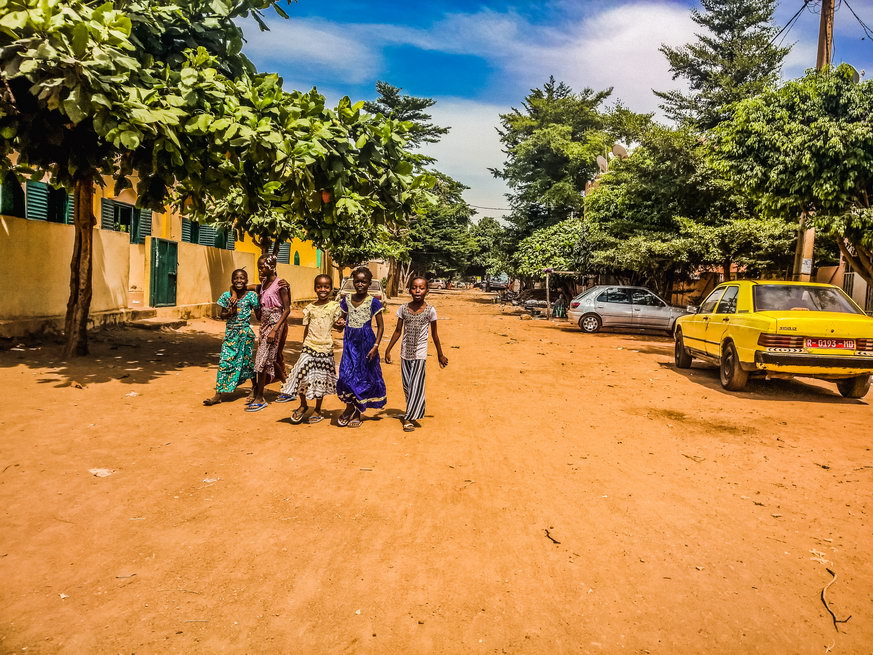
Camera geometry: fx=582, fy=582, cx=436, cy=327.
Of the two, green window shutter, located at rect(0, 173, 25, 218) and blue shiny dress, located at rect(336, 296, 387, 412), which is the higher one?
green window shutter, located at rect(0, 173, 25, 218)

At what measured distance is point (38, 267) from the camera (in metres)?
10.2

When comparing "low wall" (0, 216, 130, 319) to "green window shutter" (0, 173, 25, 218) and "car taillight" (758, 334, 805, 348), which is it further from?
"car taillight" (758, 334, 805, 348)

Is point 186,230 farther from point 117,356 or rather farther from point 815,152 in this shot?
point 815,152

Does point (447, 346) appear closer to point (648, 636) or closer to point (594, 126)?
point (648, 636)

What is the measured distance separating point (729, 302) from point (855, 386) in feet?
6.83

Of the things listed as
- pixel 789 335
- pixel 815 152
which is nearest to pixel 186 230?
pixel 815 152

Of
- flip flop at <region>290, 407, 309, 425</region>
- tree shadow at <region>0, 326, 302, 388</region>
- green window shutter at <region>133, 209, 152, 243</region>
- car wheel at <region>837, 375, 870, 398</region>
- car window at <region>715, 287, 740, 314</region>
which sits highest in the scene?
green window shutter at <region>133, 209, 152, 243</region>

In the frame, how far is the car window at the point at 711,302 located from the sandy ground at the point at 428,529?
3.01 metres

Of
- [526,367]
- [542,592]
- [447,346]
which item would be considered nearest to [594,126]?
[447,346]

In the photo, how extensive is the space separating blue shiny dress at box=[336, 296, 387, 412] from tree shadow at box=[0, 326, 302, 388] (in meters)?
3.75

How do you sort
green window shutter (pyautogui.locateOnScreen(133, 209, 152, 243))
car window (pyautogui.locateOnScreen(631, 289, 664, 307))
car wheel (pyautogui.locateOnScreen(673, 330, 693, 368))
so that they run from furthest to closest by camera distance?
car window (pyautogui.locateOnScreen(631, 289, 664, 307)) → green window shutter (pyautogui.locateOnScreen(133, 209, 152, 243)) → car wheel (pyautogui.locateOnScreen(673, 330, 693, 368))

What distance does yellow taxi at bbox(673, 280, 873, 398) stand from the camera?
7.73 meters

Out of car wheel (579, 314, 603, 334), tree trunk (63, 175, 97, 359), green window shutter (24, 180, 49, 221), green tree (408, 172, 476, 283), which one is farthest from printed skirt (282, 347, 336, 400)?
green tree (408, 172, 476, 283)

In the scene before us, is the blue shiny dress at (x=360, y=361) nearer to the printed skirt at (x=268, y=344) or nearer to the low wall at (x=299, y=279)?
the printed skirt at (x=268, y=344)
